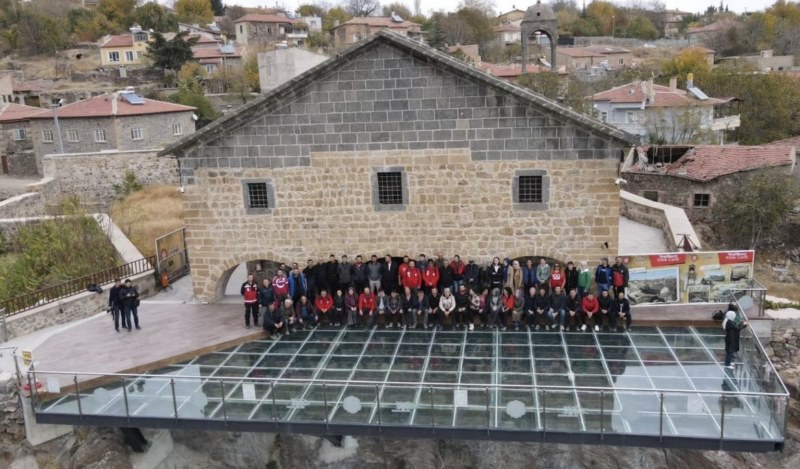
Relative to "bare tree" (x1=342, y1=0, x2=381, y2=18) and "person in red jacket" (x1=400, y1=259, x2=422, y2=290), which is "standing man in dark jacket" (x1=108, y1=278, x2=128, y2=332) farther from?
"bare tree" (x1=342, y1=0, x2=381, y2=18)

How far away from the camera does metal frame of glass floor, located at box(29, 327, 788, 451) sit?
37.1ft

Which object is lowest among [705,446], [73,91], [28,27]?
[705,446]

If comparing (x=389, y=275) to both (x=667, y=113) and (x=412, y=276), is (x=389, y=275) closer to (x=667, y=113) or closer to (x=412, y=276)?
(x=412, y=276)

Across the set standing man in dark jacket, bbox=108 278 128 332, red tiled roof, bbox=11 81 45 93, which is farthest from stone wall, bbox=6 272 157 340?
red tiled roof, bbox=11 81 45 93

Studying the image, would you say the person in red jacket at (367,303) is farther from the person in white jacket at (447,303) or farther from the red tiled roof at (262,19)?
the red tiled roof at (262,19)

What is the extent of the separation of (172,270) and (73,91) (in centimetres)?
4421

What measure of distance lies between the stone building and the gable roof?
1.4 inches

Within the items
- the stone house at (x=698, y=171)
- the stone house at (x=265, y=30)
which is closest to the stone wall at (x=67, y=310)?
the stone house at (x=698, y=171)

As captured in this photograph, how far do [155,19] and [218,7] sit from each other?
2465cm

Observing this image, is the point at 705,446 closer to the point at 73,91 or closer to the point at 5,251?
the point at 5,251

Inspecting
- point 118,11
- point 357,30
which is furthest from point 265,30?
point 118,11

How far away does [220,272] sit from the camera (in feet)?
59.9

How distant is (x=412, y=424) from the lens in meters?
12.0

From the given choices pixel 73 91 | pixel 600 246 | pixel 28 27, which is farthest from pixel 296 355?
pixel 28 27
